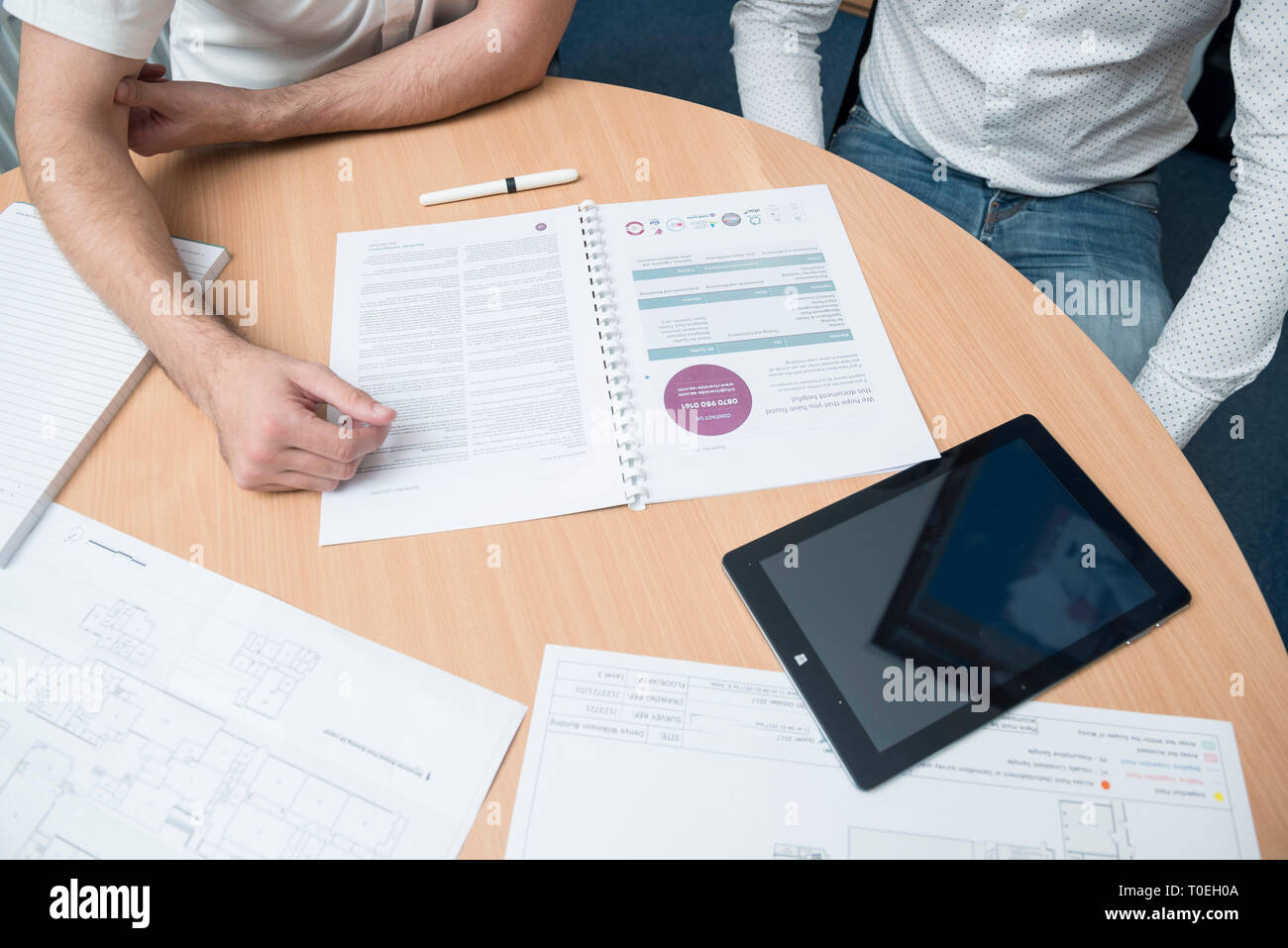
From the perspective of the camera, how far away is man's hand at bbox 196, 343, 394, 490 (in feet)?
2.12

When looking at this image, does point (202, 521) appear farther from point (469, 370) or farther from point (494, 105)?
point (494, 105)

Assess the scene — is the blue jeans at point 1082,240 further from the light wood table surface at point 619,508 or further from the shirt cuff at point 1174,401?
the light wood table surface at point 619,508

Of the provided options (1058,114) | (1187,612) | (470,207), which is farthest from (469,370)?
(1058,114)

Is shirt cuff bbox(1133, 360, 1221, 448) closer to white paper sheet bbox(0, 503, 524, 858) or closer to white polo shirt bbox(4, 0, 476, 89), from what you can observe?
white paper sheet bbox(0, 503, 524, 858)

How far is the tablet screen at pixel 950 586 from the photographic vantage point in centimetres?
59

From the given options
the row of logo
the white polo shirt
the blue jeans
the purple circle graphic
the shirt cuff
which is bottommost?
the shirt cuff

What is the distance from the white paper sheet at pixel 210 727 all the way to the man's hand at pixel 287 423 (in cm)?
10

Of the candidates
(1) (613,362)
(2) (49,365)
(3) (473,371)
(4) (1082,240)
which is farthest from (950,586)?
(2) (49,365)

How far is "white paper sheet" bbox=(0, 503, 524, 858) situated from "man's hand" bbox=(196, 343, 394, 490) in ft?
0.33

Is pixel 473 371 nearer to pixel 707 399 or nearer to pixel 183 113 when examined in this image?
pixel 707 399

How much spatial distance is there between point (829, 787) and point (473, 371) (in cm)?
47

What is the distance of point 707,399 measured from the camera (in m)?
0.72
